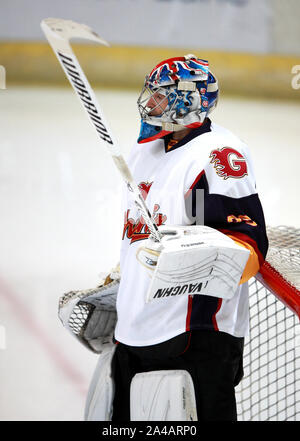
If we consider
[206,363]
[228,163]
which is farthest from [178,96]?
[206,363]

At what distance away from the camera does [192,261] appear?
101 centimetres

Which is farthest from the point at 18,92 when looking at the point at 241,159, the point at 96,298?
the point at 241,159

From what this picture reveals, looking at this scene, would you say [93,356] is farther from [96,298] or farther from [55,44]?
[55,44]

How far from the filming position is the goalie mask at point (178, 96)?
1.25m

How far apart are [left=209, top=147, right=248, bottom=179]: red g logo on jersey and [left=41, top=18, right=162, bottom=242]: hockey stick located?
0.19 metres

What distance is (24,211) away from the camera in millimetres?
2602

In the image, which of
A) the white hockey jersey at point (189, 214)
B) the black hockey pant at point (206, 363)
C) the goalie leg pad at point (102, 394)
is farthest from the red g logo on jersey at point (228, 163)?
the goalie leg pad at point (102, 394)

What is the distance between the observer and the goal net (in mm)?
1340

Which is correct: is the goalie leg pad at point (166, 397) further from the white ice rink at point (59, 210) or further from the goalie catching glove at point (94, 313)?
the white ice rink at point (59, 210)

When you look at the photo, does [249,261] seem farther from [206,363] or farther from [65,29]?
[65,29]

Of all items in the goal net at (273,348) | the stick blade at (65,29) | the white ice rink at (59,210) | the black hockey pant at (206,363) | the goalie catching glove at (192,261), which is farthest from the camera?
the white ice rink at (59,210)

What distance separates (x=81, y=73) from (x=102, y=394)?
24.9 inches

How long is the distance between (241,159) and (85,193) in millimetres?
1540

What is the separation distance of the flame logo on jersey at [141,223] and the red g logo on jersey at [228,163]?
12cm
